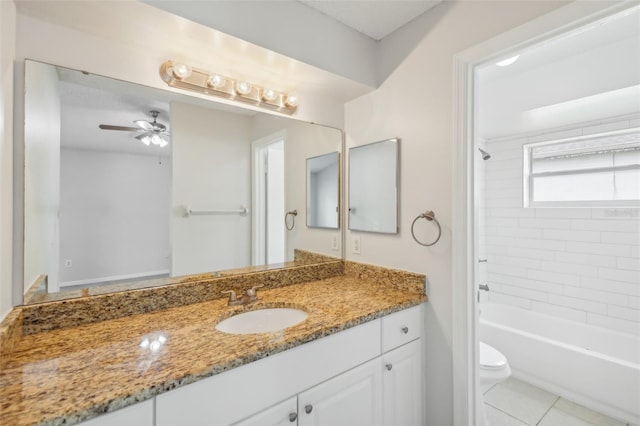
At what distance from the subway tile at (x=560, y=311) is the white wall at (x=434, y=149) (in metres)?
2.00

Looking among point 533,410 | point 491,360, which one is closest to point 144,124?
point 491,360

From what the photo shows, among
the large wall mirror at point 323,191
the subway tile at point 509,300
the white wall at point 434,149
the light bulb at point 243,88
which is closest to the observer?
the white wall at point 434,149

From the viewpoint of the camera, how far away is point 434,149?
1519 mm

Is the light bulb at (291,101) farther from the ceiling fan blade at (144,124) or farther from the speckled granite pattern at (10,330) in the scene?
the speckled granite pattern at (10,330)

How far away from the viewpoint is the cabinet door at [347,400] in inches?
41.9

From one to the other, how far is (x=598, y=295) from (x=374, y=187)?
230 centimetres

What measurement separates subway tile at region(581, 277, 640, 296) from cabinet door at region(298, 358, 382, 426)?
241 cm

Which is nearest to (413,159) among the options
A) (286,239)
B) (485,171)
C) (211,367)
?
(286,239)

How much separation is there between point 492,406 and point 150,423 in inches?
87.3

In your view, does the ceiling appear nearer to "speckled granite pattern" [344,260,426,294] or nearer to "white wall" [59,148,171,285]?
"white wall" [59,148,171,285]

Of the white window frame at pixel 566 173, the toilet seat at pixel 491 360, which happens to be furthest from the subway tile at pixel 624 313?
the toilet seat at pixel 491 360

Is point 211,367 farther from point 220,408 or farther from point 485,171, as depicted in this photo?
point 485,171

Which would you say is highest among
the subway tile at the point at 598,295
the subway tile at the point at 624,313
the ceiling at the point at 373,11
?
the ceiling at the point at 373,11

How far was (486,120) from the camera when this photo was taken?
2.62 m
